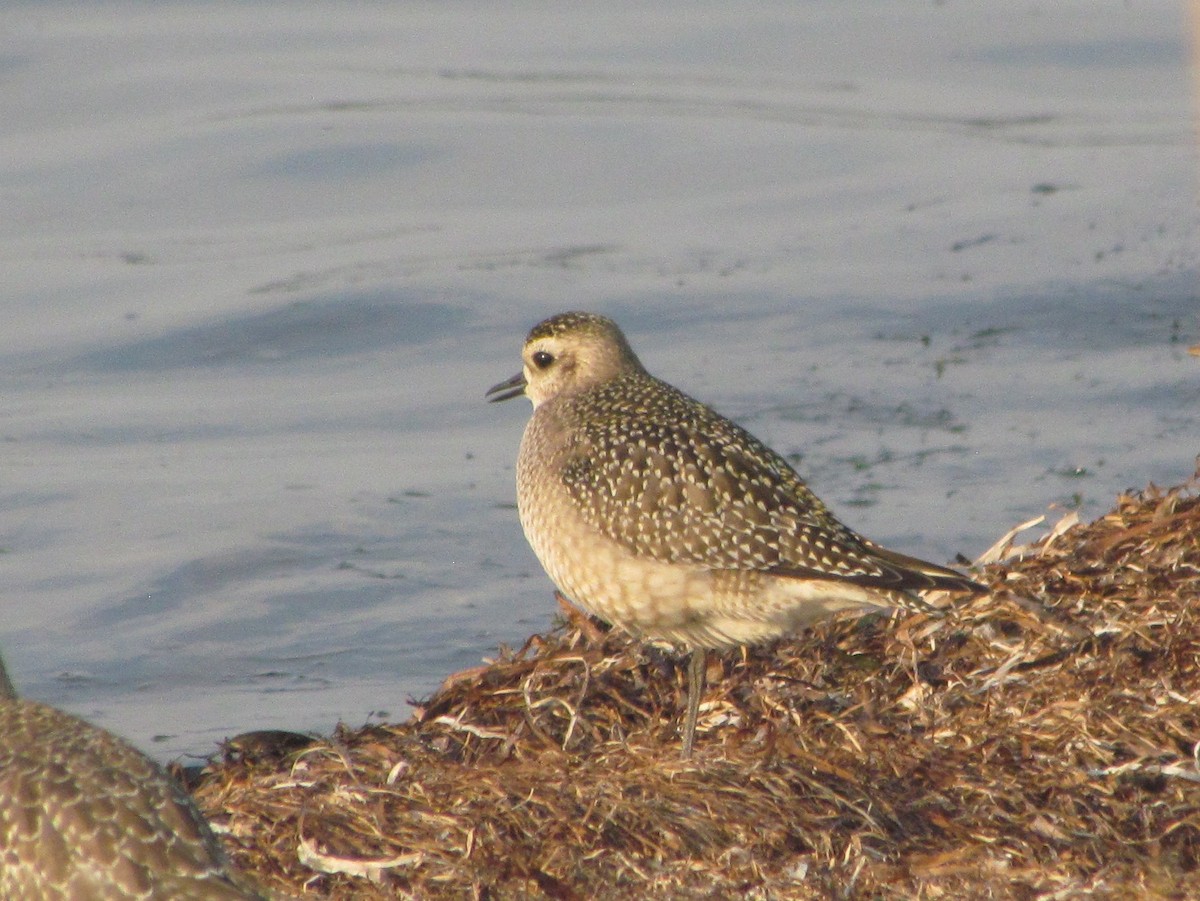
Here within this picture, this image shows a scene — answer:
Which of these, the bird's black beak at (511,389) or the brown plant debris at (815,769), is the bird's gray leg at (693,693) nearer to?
the brown plant debris at (815,769)

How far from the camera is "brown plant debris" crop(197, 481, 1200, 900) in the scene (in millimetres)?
4805

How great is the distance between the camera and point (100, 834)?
4.42m

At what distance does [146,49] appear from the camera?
15875 millimetres

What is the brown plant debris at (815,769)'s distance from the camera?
4.80 metres

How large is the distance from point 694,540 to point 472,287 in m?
6.68

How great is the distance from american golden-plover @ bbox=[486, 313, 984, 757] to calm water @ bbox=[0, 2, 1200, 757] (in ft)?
6.17

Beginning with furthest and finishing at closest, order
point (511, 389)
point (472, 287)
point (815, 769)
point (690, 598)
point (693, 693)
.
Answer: point (472, 287), point (511, 389), point (690, 598), point (693, 693), point (815, 769)

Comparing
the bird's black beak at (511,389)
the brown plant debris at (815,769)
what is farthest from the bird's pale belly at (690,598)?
the bird's black beak at (511,389)

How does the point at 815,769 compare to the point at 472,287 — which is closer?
the point at 815,769

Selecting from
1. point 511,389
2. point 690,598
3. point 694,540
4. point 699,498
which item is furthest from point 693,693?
point 511,389

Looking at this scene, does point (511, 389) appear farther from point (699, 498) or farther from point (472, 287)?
point (472, 287)

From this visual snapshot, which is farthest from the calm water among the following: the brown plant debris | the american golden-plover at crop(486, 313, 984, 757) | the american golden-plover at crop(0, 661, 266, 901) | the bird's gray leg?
the american golden-plover at crop(0, 661, 266, 901)

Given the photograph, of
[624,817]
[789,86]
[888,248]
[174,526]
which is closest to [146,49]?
[789,86]

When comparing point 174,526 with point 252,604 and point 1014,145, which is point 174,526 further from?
point 1014,145
